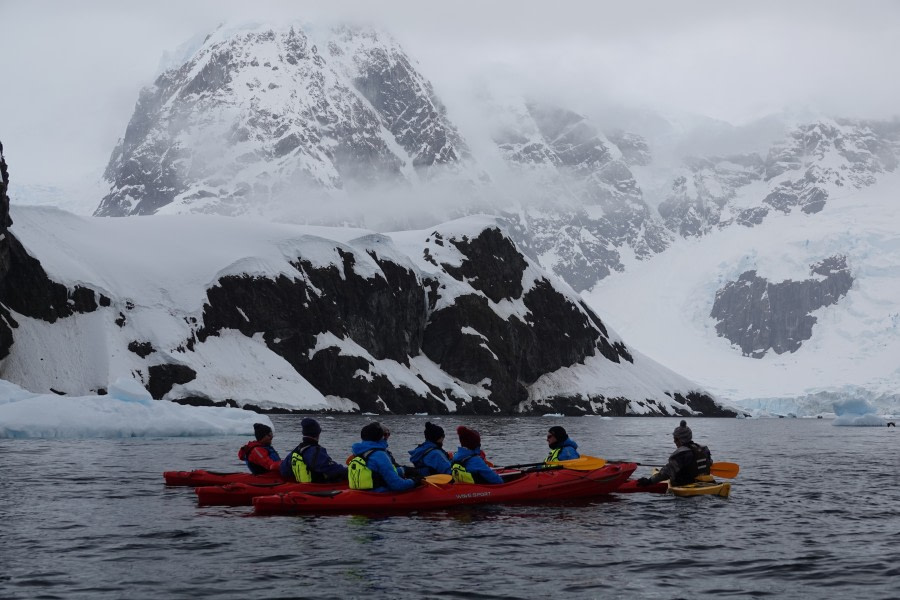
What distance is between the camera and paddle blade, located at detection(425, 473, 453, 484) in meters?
25.1

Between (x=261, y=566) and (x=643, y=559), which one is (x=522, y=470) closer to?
(x=643, y=559)

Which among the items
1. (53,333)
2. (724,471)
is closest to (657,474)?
(724,471)

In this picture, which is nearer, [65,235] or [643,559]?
[643,559]

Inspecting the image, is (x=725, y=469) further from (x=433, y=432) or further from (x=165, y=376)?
(x=165, y=376)

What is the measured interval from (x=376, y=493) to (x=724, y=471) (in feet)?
42.7

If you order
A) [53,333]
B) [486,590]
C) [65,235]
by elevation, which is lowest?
[486,590]

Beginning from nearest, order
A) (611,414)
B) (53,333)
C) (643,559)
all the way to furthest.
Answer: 1. (643,559)
2. (53,333)
3. (611,414)

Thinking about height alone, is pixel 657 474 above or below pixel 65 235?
below

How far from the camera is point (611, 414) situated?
150 metres

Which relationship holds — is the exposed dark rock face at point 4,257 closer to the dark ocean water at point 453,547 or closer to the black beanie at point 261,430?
the dark ocean water at point 453,547

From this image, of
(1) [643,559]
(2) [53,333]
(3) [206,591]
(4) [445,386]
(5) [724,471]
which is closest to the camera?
(3) [206,591]

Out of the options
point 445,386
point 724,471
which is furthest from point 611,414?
point 724,471

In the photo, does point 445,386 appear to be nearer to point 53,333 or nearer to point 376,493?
point 53,333

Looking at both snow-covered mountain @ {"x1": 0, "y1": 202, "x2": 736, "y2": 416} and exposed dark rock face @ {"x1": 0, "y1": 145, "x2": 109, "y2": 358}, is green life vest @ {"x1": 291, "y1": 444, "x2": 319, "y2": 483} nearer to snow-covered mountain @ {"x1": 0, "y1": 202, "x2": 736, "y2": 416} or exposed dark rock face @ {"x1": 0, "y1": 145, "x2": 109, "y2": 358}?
snow-covered mountain @ {"x1": 0, "y1": 202, "x2": 736, "y2": 416}
